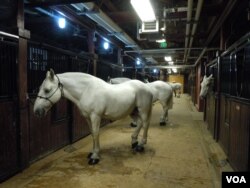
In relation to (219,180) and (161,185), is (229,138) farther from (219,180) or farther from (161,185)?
(161,185)

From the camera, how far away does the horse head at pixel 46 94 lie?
2.86 m

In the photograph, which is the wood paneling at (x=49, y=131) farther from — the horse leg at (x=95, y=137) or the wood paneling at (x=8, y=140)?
the horse leg at (x=95, y=137)

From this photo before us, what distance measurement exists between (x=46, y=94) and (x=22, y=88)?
29cm

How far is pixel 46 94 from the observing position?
2.91 m

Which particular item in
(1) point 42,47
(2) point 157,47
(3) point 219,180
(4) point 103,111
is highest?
(2) point 157,47

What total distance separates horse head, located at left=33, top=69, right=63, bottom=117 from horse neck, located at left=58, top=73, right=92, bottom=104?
140 mm

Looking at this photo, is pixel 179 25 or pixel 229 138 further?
pixel 179 25

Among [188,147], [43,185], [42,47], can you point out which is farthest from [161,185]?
[42,47]

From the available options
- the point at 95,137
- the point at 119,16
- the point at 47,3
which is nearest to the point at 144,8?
the point at 47,3

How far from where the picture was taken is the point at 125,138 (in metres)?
4.60

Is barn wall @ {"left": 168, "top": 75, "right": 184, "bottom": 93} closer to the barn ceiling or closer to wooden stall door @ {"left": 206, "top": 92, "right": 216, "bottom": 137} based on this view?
the barn ceiling

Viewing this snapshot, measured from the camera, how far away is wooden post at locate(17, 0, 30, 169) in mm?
2734

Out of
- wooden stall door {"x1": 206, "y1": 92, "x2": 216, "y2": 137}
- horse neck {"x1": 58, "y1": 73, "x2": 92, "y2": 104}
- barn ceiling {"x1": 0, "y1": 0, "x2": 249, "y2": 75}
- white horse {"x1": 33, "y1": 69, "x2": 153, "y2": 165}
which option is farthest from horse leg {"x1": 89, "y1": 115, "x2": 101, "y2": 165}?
wooden stall door {"x1": 206, "y1": 92, "x2": 216, "y2": 137}

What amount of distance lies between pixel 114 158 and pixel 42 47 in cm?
195
